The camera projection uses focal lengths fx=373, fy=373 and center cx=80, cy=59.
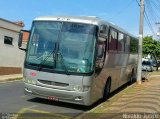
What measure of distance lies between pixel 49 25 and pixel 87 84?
2459 mm

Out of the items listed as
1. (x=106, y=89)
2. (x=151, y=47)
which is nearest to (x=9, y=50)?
(x=106, y=89)

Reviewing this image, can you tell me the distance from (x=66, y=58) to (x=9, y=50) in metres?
19.6

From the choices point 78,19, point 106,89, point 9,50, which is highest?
point 78,19

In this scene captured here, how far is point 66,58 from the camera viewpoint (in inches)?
471

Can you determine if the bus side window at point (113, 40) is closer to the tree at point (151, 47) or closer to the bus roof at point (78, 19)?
the bus roof at point (78, 19)

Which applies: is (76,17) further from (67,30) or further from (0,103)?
(0,103)

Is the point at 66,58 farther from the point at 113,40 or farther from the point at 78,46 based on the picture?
the point at 113,40

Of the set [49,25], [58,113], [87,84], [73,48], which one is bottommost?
[58,113]

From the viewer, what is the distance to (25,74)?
12617 millimetres

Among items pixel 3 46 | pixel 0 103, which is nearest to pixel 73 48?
pixel 0 103

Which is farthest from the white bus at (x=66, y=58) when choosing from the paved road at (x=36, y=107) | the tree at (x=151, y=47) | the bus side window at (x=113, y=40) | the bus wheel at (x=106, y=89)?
the tree at (x=151, y=47)

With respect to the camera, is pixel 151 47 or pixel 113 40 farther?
pixel 151 47

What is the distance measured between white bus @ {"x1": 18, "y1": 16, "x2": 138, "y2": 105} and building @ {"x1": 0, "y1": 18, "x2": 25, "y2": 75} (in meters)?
16.5

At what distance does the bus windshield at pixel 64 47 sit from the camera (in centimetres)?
1190
